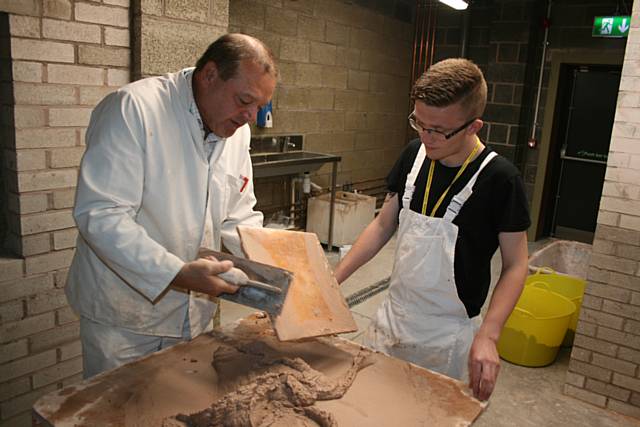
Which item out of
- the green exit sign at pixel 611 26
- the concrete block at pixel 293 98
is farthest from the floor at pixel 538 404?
the green exit sign at pixel 611 26

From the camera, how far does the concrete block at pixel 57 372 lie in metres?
2.29

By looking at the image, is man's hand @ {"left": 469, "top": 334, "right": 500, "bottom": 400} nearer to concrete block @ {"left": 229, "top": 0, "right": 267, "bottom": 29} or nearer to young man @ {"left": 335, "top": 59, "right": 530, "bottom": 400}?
young man @ {"left": 335, "top": 59, "right": 530, "bottom": 400}

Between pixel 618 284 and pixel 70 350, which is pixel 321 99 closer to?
pixel 618 284

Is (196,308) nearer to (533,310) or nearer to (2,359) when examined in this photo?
(2,359)

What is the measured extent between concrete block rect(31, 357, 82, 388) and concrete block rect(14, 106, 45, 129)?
1.05 meters

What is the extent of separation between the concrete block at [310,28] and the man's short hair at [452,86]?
330cm

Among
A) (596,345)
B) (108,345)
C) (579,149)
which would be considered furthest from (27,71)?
(579,149)

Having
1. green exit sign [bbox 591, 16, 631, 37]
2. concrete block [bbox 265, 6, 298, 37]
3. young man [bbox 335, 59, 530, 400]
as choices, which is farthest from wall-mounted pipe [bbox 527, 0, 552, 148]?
young man [bbox 335, 59, 530, 400]

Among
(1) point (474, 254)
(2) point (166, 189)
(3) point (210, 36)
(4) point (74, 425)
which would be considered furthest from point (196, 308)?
(3) point (210, 36)

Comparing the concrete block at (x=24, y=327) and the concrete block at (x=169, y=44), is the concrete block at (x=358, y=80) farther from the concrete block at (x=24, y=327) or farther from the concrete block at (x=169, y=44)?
the concrete block at (x=24, y=327)

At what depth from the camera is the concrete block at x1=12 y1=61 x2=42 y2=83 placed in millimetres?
2025

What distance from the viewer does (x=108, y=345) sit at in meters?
1.54

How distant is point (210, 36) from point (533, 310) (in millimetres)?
2418

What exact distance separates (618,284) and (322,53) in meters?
3.22
